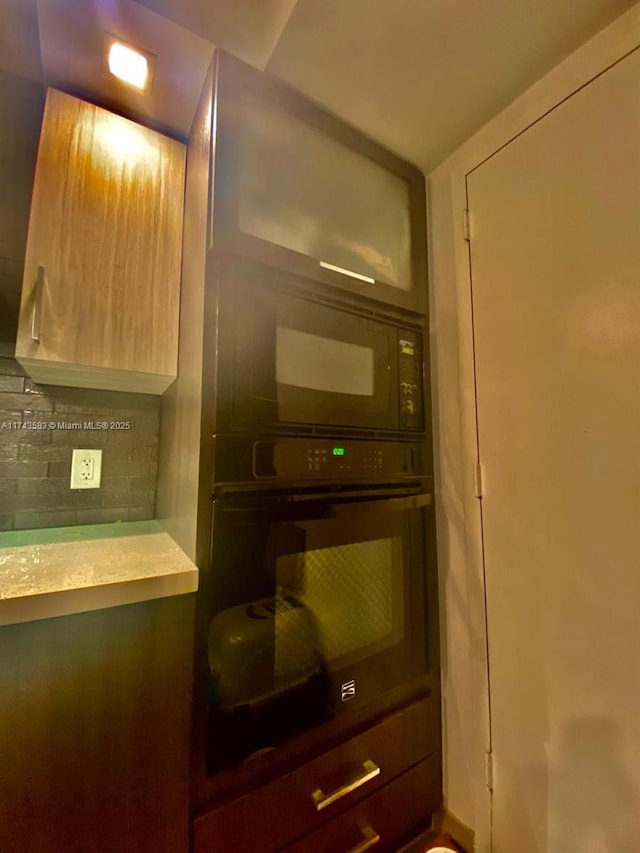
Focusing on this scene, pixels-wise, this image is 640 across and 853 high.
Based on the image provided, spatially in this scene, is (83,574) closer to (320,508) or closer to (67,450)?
(320,508)

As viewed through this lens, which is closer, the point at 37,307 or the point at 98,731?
the point at 98,731

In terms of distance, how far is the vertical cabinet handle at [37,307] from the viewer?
87 centimetres

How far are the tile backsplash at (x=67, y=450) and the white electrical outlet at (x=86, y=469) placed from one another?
0.01 metres

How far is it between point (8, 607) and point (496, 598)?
3.43 feet

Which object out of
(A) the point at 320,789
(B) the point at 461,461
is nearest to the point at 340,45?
(B) the point at 461,461

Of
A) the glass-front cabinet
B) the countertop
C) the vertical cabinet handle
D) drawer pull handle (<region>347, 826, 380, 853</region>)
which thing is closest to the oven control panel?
the countertop

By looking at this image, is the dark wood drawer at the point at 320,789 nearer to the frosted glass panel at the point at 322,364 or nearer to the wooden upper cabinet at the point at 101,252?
the frosted glass panel at the point at 322,364

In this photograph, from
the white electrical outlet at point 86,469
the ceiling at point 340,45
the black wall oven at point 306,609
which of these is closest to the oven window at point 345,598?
the black wall oven at point 306,609

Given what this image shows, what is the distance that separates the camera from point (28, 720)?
58 cm

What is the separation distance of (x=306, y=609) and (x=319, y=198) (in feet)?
3.56

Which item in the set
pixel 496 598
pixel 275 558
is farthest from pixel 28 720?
pixel 496 598

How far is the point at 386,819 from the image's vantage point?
0.95m

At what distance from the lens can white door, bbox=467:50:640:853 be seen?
0.76m

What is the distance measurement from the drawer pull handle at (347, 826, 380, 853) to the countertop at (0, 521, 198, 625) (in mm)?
790
